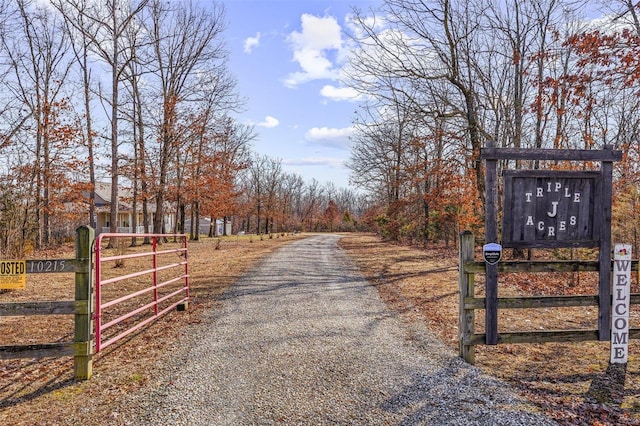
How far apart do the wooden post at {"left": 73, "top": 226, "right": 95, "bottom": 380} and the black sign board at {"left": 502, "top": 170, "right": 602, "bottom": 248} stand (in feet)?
14.4

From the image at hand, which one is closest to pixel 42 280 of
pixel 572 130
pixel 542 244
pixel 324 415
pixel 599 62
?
pixel 324 415

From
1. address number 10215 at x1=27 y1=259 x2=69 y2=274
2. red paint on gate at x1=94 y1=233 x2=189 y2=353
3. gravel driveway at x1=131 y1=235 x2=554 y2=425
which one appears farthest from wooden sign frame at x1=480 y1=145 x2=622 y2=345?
address number 10215 at x1=27 y1=259 x2=69 y2=274

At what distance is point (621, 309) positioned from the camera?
455 centimetres

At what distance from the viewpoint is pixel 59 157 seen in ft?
59.3

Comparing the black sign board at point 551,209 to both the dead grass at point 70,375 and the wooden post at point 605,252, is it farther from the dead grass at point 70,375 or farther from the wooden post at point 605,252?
the dead grass at point 70,375

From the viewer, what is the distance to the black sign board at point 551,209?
4.61 meters

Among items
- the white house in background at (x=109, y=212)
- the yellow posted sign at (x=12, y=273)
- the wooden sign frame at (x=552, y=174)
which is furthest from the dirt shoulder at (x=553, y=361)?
the white house in background at (x=109, y=212)

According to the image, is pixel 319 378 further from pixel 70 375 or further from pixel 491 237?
pixel 70 375

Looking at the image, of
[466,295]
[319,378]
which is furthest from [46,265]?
[466,295]

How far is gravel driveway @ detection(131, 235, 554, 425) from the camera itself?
3.42 meters

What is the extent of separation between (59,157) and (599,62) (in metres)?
19.6

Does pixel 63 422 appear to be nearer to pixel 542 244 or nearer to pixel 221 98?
pixel 542 244

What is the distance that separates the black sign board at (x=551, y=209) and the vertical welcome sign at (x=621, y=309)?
29 cm

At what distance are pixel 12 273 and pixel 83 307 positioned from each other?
769mm
